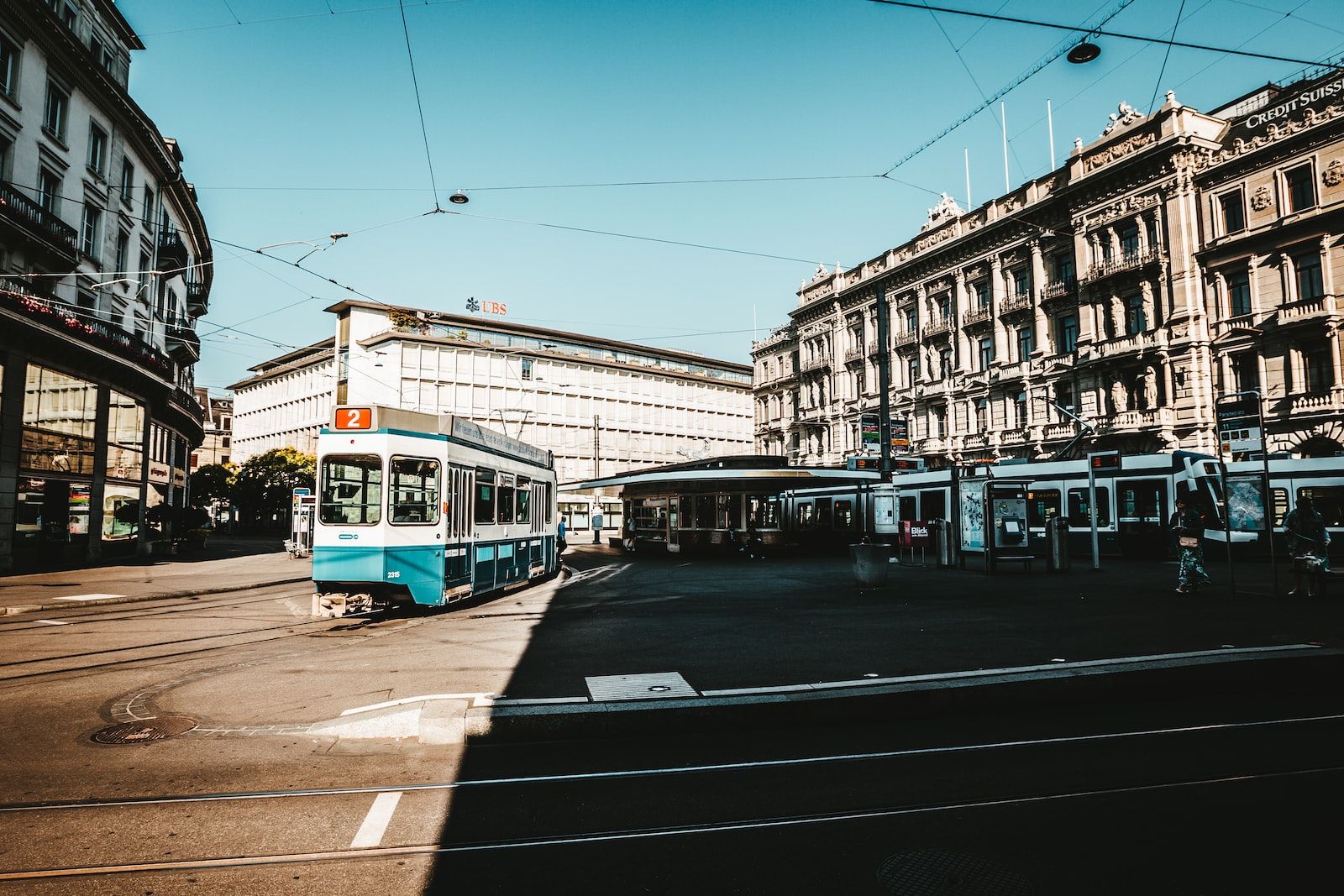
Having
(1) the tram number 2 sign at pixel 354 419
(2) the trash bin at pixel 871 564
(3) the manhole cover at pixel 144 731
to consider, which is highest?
(1) the tram number 2 sign at pixel 354 419

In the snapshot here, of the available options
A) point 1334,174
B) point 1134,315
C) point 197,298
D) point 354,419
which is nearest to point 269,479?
point 197,298

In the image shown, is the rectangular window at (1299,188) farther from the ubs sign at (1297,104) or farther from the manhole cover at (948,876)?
the manhole cover at (948,876)

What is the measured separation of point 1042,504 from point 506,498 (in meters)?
19.7

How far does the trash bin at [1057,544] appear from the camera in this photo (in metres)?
20.4

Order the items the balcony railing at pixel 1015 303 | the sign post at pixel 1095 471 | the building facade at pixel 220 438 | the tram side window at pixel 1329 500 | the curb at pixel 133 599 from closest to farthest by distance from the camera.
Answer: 1. the curb at pixel 133 599
2. the sign post at pixel 1095 471
3. the tram side window at pixel 1329 500
4. the balcony railing at pixel 1015 303
5. the building facade at pixel 220 438

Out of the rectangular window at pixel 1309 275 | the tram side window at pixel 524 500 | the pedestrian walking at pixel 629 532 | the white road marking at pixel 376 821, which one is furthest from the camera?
the pedestrian walking at pixel 629 532

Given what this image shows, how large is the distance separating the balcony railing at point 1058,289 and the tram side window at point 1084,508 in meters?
20.1

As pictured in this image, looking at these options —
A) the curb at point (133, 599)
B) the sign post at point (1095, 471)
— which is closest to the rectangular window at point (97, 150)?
the curb at point (133, 599)

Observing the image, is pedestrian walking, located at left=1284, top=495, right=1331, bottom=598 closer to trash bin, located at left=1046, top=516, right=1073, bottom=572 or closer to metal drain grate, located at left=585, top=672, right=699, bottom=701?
trash bin, located at left=1046, top=516, right=1073, bottom=572

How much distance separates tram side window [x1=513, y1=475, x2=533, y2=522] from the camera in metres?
17.7

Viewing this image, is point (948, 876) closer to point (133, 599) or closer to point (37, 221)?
point (133, 599)

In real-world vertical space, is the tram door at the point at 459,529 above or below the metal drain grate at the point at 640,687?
above

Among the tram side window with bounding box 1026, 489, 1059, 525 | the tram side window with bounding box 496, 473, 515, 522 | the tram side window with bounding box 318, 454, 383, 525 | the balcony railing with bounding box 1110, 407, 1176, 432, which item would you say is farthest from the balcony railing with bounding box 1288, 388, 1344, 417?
the tram side window with bounding box 318, 454, 383, 525

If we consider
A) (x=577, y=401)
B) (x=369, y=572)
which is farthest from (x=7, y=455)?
(x=577, y=401)
